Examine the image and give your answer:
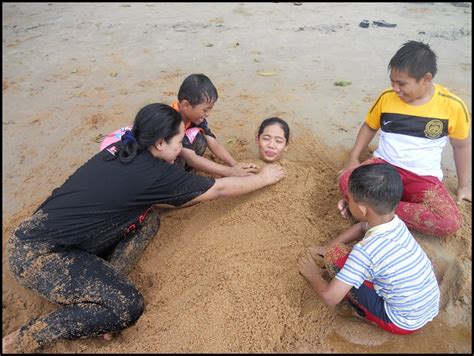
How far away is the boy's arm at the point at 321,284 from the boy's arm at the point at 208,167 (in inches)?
30.5

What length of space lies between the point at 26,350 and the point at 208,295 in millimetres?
902

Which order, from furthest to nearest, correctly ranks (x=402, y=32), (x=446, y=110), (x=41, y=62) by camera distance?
(x=402, y=32)
(x=41, y=62)
(x=446, y=110)

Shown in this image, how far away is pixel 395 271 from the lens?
176cm

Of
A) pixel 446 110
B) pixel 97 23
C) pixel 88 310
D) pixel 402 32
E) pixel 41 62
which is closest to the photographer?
pixel 88 310

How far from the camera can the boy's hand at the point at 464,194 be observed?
2.77 m

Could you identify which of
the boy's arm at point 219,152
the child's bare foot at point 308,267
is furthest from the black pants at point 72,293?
the boy's arm at point 219,152

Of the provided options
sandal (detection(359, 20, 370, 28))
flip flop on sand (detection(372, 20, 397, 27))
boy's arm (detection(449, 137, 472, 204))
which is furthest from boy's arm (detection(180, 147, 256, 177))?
flip flop on sand (detection(372, 20, 397, 27))

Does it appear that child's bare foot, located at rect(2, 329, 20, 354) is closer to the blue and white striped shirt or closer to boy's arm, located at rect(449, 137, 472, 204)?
the blue and white striped shirt

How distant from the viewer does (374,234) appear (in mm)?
1787

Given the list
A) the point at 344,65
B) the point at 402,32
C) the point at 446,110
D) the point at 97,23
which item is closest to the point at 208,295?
the point at 446,110

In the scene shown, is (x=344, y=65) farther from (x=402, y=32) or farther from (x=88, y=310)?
(x=88, y=310)

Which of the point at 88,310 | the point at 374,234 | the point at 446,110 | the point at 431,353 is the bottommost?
the point at 431,353

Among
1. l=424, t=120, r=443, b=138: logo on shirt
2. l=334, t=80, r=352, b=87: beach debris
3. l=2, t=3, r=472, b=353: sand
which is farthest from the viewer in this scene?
l=334, t=80, r=352, b=87: beach debris

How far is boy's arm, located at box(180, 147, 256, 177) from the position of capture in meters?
2.77
